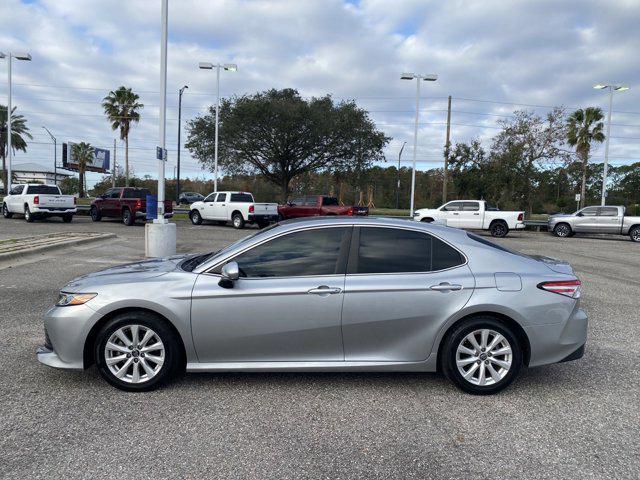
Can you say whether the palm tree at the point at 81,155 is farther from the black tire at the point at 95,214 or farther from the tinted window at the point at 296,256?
the tinted window at the point at 296,256

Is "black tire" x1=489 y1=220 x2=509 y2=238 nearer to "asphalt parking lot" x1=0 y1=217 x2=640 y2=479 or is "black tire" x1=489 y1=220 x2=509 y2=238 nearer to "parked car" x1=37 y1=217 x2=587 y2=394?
"asphalt parking lot" x1=0 y1=217 x2=640 y2=479

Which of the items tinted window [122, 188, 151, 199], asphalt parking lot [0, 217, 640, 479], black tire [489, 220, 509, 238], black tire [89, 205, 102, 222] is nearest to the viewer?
asphalt parking lot [0, 217, 640, 479]

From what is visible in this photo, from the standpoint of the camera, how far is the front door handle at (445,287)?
4.05 metres

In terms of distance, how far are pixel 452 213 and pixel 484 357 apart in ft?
67.2

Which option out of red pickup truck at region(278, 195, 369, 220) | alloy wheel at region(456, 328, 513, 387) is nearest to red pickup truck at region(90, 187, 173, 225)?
red pickup truck at region(278, 195, 369, 220)

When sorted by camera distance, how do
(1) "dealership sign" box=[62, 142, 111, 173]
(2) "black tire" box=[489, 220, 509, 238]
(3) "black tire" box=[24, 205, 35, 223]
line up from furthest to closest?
(1) "dealership sign" box=[62, 142, 111, 173], (3) "black tire" box=[24, 205, 35, 223], (2) "black tire" box=[489, 220, 509, 238]

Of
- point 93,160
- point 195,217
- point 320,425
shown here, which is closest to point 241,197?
point 195,217

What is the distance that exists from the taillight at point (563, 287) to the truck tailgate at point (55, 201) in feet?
78.4

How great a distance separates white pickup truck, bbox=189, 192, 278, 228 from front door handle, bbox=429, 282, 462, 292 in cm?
1968

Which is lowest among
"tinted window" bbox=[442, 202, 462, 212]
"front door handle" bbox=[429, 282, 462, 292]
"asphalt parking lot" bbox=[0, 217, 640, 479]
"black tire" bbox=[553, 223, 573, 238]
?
"asphalt parking lot" bbox=[0, 217, 640, 479]

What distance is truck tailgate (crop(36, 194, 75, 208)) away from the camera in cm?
2288

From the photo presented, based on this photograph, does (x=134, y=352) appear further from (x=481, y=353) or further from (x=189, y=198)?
(x=189, y=198)

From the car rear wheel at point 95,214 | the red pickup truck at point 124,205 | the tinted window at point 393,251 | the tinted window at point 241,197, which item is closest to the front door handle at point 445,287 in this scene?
the tinted window at point 393,251

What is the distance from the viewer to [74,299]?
13.3 ft
